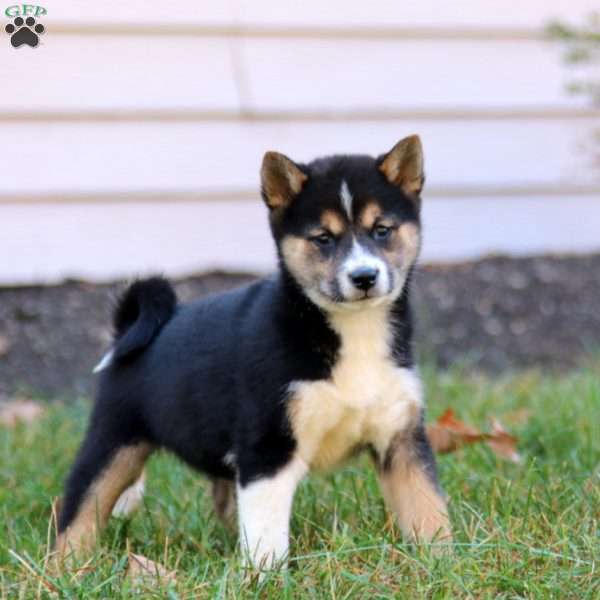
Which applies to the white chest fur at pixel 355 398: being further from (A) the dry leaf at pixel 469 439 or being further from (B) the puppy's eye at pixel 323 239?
(A) the dry leaf at pixel 469 439

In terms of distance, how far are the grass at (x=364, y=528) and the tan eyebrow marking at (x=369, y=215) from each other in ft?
3.37

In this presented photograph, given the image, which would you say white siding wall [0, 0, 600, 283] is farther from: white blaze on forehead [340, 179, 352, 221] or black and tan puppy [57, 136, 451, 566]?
white blaze on forehead [340, 179, 352, 221]

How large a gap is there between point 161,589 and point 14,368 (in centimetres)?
428

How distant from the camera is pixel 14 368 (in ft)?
25.0

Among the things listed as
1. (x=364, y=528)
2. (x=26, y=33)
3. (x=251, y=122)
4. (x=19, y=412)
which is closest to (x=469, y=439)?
(x=364, y=528)

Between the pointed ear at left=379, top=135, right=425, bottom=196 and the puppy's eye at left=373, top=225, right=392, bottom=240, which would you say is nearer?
the puppy's eye at left=373, top=225, right=392, bottom=240

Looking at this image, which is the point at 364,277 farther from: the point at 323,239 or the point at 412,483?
the point at 412,483

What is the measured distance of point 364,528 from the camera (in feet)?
13.9

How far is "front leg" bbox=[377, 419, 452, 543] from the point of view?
13.7 ft

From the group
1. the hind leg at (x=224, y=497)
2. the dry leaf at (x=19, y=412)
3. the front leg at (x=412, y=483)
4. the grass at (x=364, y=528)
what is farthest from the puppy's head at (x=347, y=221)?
the dry leaf at (x=19, y=412)

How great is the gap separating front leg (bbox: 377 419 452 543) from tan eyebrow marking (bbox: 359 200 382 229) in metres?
0.73

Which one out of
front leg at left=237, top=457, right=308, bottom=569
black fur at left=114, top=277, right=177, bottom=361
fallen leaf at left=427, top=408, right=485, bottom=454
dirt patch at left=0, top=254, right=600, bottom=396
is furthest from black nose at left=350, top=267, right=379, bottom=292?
dirt patch at left=0, top=254, right=600, bottom=396

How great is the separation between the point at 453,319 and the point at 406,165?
3716mm

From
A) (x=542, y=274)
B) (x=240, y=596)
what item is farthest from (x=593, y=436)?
(x=542, y=274)
